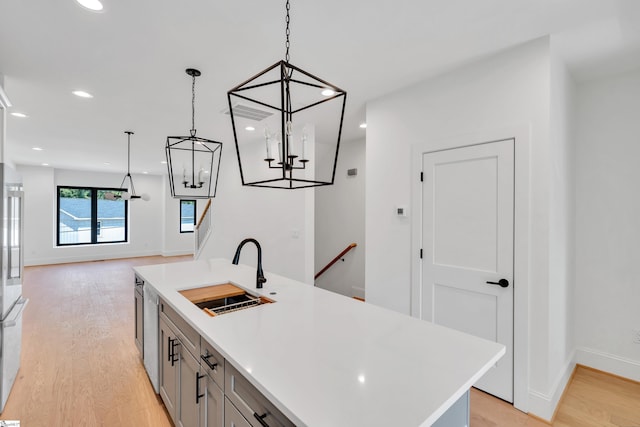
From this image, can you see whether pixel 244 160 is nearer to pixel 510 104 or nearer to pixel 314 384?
pixel 510 104

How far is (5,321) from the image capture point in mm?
2275

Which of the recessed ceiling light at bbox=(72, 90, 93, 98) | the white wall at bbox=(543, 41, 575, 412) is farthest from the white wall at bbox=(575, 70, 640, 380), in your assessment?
the recessed ceiling light at bbox=(72, 90, 93, 98)

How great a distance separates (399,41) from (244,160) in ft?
13.2

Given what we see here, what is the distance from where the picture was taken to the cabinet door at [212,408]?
55.6 inches

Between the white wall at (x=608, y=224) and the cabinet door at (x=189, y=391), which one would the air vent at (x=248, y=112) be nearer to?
the cabinet door at (x=189, y=391)

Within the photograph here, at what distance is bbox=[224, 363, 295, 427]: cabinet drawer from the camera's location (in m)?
1.04

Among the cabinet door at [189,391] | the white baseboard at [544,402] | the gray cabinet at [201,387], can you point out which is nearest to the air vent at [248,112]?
the gray cabinet at [201,387]

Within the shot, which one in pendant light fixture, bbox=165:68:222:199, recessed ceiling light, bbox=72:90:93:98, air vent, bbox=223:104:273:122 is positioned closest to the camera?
pendant light fixture, bbox=165:68:222:199

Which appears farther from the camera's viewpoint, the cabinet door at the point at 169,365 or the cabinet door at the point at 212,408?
the cabinet door at the point at 169,365

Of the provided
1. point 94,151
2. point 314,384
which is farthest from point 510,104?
point 94,151

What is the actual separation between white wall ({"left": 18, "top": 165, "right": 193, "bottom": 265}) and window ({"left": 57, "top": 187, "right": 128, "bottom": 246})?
0.23 metres

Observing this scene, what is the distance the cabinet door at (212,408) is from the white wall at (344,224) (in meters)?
3.65

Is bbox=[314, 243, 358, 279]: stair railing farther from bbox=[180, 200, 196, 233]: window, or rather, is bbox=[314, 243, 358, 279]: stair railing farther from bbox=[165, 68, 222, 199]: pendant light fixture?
bbox=[180, 200, 196, 233]: window

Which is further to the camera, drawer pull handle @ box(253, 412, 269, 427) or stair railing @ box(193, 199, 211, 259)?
stair railing @ box(193, 199, 211, 259)
